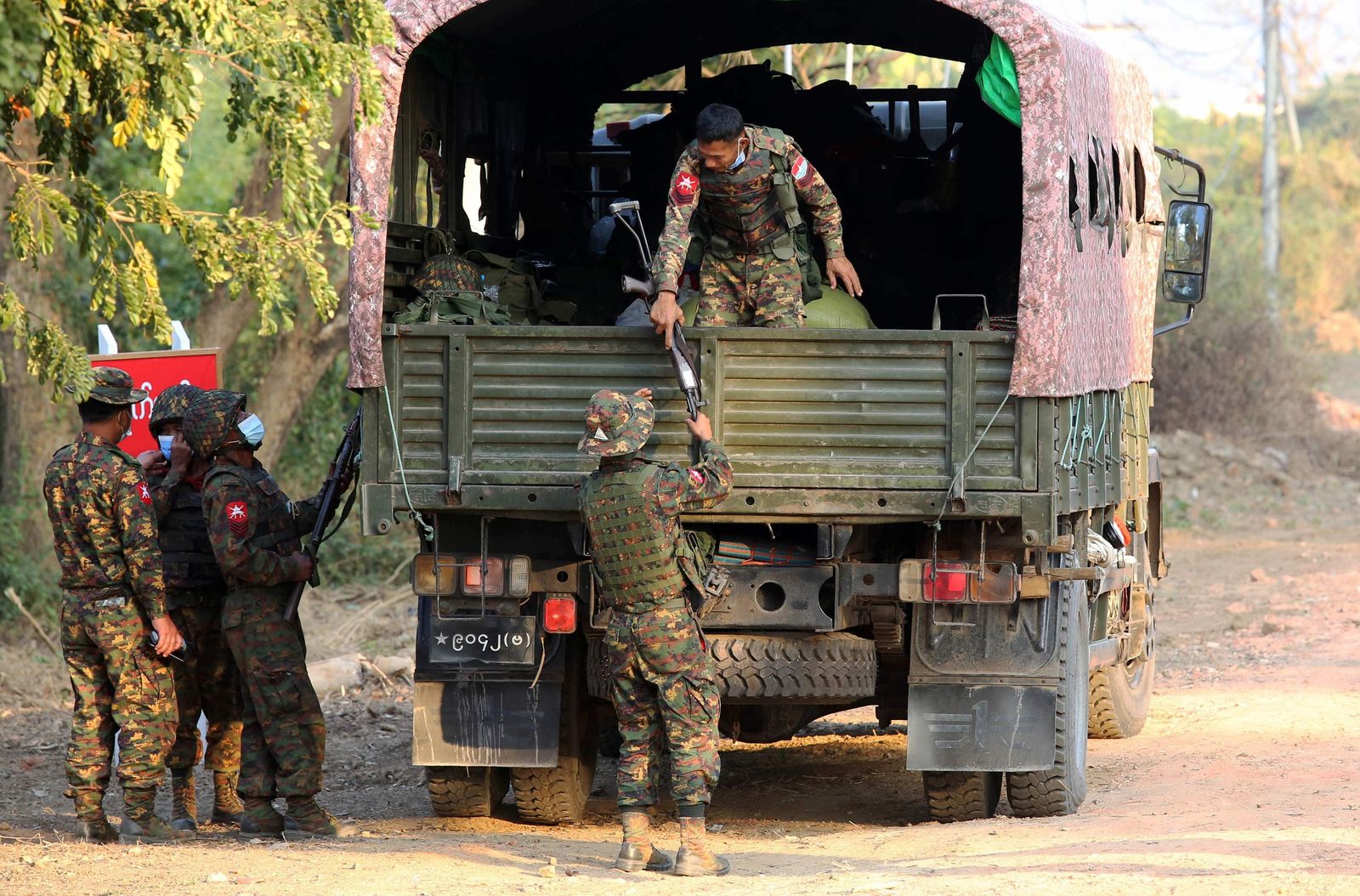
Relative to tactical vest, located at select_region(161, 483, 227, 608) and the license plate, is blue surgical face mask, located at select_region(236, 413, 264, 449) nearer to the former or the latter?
tactical vest, located at select_region(161, 483, 227, 608)

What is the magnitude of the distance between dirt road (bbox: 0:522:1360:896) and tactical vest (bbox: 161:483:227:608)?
2.98 ft

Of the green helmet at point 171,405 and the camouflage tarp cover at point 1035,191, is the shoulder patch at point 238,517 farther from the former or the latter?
the camouflage tarp cover at point 1035,191

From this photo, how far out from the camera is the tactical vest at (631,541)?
5414 millimetres

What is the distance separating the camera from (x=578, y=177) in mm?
8344

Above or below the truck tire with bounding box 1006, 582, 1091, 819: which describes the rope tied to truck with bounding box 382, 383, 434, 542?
above

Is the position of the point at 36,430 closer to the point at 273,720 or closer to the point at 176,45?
the point at 273,720

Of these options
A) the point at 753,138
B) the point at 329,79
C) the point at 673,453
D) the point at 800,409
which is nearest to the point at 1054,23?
the point at 753,138

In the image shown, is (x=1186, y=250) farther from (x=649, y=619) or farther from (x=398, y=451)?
(x=398, y=451)

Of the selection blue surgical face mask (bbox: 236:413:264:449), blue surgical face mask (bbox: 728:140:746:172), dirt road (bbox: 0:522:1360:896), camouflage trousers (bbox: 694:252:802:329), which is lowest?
dirt road (bbox: 0:522:1360:896)

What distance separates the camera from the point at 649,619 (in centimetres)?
551

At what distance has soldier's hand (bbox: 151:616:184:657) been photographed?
242 inches

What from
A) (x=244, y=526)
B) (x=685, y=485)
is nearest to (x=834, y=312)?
(x=685, y=485)

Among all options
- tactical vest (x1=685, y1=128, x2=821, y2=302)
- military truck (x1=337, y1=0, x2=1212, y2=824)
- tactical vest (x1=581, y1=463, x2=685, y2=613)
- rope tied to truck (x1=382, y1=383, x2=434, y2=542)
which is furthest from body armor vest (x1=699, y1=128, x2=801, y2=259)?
rope tied to truck (x1=382, y1=383, x2=434, y2=542)

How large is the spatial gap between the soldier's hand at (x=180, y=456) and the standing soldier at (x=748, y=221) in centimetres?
197
